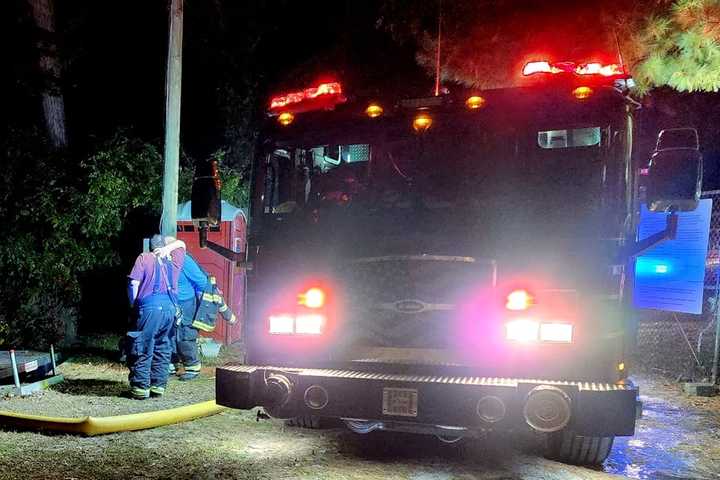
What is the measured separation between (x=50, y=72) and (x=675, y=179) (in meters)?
9.64

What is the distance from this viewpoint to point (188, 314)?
7910mm

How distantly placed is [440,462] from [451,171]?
2.10 m

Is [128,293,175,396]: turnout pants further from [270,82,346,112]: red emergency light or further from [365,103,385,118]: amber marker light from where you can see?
[365,103,385,118]: amber marker light

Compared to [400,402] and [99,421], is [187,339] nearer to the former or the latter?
[99,421]

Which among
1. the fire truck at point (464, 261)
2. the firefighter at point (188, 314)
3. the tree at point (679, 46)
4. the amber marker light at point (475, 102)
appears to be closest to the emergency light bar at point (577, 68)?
the fire truck at point (464, 261)

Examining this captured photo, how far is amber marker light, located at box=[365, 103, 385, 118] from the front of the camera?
4.93 metres

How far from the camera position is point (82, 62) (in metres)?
14.5

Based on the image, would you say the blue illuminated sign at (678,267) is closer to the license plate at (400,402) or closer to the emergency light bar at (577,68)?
the emergency light bar at (577,68)

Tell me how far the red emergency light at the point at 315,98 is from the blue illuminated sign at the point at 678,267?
4.50 m

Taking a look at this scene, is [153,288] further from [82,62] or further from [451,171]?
[82,62]

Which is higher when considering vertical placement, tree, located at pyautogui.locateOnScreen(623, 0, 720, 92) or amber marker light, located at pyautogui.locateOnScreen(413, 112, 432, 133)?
tree, located at pyautogui.locateOnScreen(623, 0, 720, 92)

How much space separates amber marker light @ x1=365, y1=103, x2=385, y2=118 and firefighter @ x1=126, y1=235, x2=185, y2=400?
121 inches

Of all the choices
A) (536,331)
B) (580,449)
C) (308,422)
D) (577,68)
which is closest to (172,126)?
(308,422)

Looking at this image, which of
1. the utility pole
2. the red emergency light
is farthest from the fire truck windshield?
the utility pole
